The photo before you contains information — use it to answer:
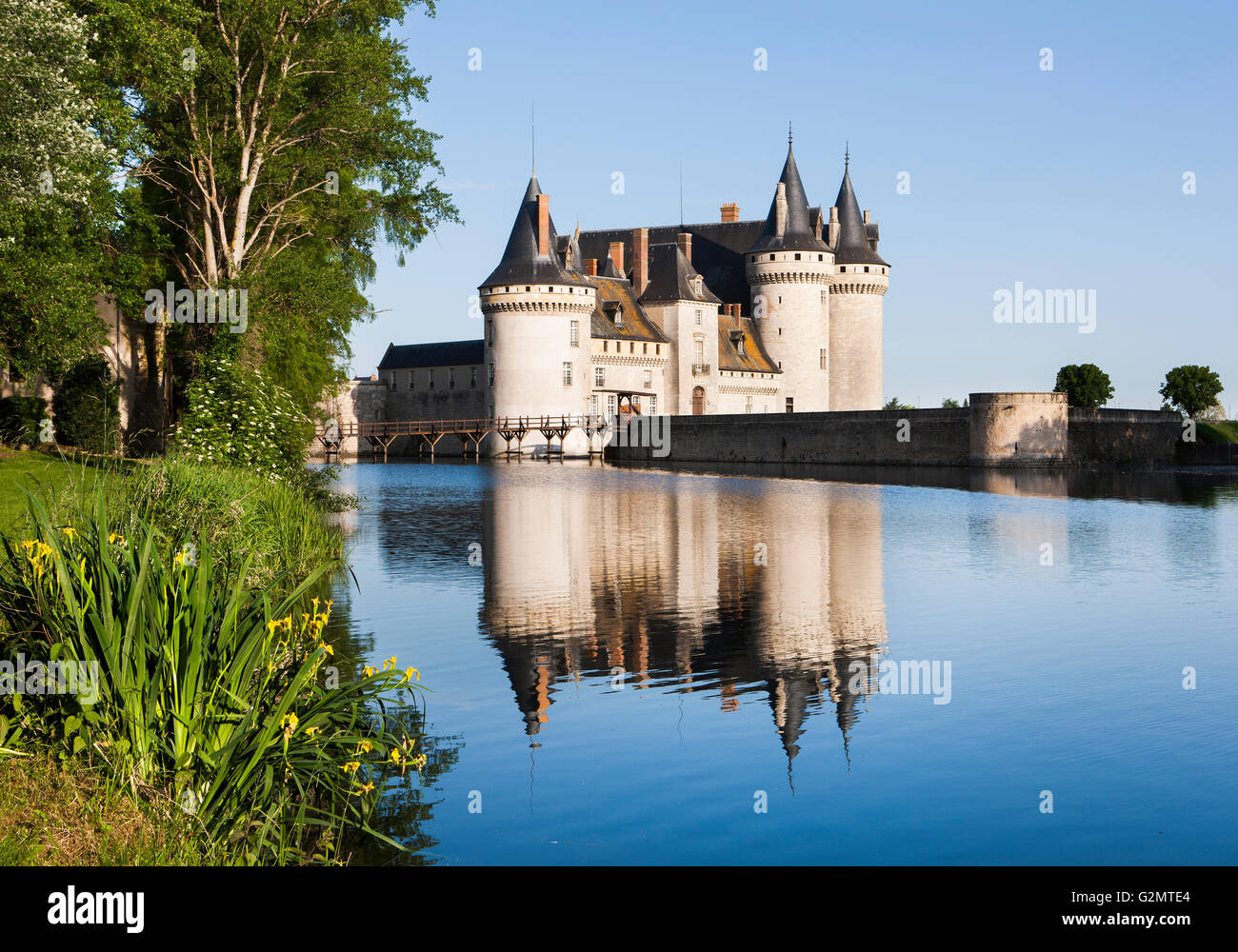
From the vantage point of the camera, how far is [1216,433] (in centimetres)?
5059

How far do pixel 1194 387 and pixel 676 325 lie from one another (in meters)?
24.5

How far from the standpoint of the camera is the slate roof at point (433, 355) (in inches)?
2736

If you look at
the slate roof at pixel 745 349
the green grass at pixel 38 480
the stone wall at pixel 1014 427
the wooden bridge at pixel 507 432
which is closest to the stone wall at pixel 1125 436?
the stone wall at pixel 1014 427

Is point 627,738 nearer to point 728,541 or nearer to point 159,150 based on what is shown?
point 728,541

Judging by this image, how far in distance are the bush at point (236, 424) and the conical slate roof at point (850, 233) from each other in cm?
5244

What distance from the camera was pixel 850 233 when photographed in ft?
224

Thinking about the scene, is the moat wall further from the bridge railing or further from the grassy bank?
the grassy bank

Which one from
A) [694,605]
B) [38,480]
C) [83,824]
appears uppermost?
[38,480]

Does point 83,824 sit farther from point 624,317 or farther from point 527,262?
point 624,317

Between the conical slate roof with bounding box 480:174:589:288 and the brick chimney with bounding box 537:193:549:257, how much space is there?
0.59ft

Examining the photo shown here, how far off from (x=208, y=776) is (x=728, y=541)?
43.1 feet

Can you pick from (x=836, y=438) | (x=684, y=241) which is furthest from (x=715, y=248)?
(x=836, y=438)

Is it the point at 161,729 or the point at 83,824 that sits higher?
the point at 161,729
